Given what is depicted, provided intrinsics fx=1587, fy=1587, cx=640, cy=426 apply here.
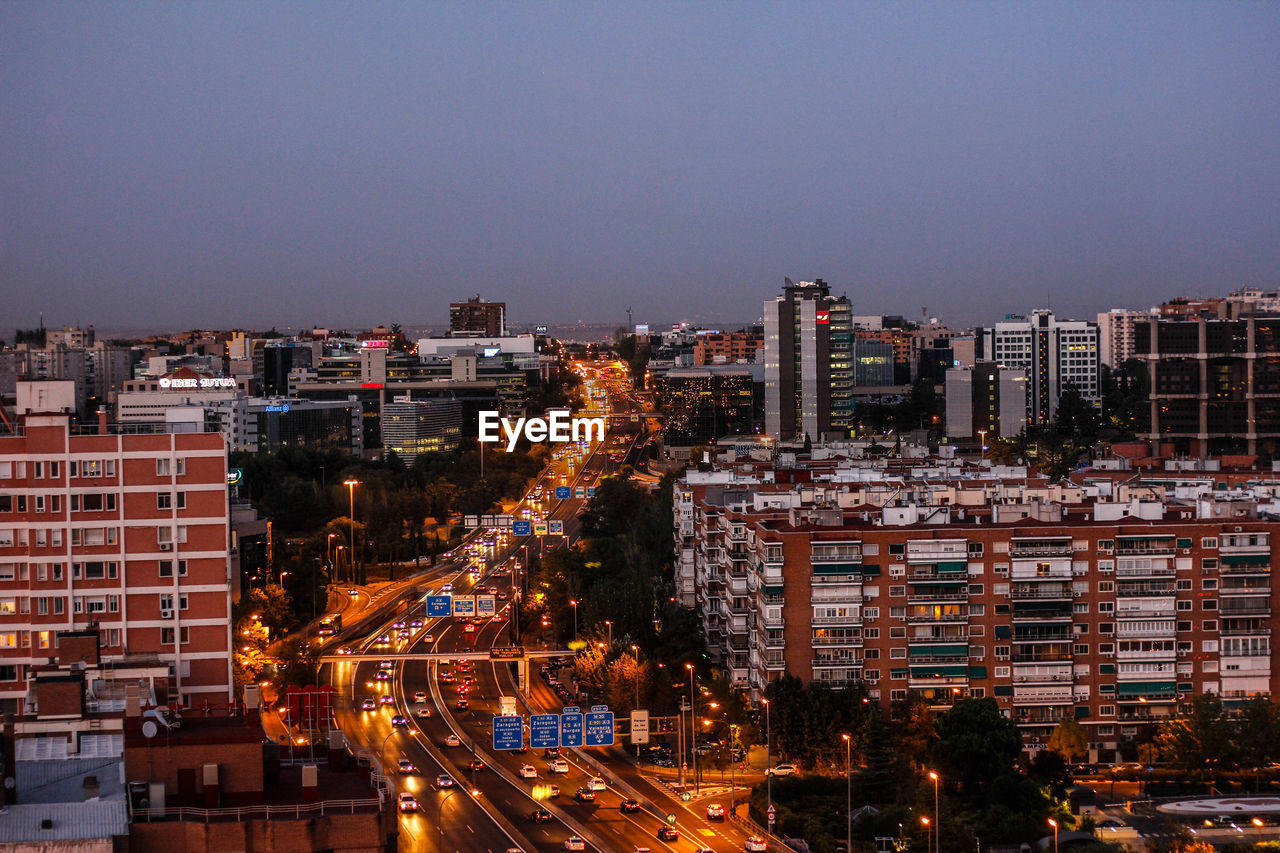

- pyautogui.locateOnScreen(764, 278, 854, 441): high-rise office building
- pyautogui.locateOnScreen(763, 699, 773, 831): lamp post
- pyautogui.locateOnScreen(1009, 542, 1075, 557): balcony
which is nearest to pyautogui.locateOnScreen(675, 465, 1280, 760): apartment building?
pyautogui.locateOnScreen(1009, 542, 1075, 557): balcony

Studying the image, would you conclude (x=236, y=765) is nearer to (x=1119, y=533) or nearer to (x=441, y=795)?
(x=441, y=795)

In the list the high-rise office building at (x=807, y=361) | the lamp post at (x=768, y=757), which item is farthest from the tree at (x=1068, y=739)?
the high-rise office building at (x=807, y=361)

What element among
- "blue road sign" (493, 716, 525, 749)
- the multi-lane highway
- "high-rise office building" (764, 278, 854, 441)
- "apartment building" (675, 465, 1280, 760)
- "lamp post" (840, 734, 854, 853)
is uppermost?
"high-rise office building" (764, 278, 854, 441)

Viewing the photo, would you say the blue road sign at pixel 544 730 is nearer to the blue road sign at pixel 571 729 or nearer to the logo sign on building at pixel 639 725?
the blue road sign at pixel 571 729

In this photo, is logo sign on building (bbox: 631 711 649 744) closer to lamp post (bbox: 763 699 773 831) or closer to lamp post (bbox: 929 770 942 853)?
lamp post (bbox: 763 699 773 831)

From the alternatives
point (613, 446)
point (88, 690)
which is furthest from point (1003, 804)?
point (613, 446)
